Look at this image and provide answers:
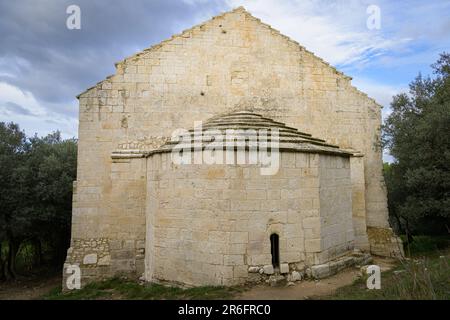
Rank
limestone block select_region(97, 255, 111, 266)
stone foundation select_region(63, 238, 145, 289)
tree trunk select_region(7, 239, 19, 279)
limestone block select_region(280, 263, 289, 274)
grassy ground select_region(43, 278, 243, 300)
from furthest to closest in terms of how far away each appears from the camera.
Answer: tree trunk select_region(7, 239, 19, 279)
limestone block select_region(97, 255, 111, 266)
stone foundation select_region(63, 238, 145, 289)
limestone block select_region(280, 263, 289, 274)
grassy ground select_region(43, 278, 243, 300)

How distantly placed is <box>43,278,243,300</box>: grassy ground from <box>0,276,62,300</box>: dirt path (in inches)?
46.6

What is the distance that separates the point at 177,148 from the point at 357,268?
5453mm

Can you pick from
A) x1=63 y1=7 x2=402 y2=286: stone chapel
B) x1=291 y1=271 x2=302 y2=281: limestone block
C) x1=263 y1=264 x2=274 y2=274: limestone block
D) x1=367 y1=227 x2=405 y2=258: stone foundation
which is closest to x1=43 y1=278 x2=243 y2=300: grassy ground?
x1=63 y1=7 x2=402 y2=286: stone chapel

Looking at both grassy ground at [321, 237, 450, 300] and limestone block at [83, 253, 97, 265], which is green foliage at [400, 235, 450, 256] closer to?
grassy ground at [321, 237, 450, 300]

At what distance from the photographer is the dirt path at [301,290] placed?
6.16 meters

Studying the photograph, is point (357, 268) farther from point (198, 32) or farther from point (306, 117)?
point (198, 32)

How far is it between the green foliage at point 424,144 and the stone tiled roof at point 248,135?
414cm

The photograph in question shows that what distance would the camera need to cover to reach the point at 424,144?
10930 millimetres

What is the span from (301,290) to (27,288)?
10152mm

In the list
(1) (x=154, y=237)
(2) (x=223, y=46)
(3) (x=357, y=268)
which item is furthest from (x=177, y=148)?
(3) (x=357, y=268)

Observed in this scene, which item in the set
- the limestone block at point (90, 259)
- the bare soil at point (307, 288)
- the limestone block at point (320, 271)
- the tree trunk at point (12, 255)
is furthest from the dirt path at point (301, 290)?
the tree trunk at point (12, 255)

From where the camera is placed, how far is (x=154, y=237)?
315 inches

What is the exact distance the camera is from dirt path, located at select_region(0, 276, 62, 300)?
10.3 meters

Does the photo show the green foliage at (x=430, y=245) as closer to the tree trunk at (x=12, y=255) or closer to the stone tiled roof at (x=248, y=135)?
the stone tiled roof at (x=248, y=135)
